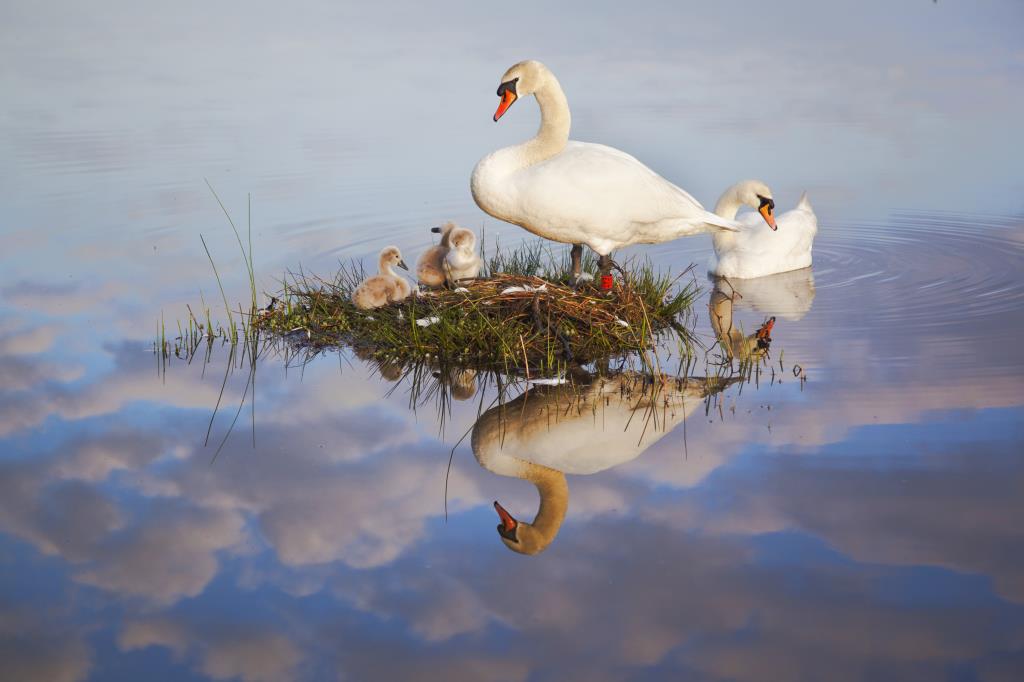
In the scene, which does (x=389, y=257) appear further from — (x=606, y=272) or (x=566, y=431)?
(x=566, y=431)

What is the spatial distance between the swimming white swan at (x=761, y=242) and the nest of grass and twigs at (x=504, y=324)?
205 centimetres

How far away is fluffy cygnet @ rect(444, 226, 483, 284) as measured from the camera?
8.59 m

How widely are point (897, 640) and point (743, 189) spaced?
278 inches

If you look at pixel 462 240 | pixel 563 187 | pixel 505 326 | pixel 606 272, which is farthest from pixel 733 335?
pixel 462 240

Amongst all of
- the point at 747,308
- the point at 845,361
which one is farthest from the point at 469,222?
the point at 845,361

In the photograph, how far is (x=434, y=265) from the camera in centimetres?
886

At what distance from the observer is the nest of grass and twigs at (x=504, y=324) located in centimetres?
755

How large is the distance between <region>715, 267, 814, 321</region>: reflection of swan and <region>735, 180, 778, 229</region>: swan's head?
1.69 feet

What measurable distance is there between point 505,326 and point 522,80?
1978mm

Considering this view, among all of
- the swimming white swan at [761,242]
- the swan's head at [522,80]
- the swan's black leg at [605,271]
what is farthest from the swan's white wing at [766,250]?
the swan's head at [522,80]

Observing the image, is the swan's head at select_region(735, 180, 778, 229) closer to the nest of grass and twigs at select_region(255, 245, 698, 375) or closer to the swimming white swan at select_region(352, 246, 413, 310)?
the nest of grass and twigs at select_region(255, 245, 698, 375)

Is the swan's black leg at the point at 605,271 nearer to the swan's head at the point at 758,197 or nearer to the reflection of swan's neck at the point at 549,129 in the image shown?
the reflection of swan's neck at the point at 549,129

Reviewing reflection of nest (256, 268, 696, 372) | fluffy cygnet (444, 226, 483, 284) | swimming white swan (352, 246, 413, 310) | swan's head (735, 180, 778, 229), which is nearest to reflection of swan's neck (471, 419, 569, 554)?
reflection of nest (256, 268, 696, 372)

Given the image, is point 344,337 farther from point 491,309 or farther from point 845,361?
point 845,361
